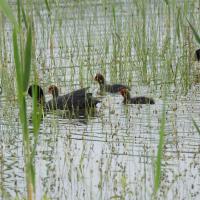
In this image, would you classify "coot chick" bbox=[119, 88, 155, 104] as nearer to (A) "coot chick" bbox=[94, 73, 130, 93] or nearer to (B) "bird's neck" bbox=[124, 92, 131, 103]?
(B) "bird's neck" bbox=[124, 92, 131, 103]

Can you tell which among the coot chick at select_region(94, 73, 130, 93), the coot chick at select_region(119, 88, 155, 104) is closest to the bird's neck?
the coot chick at select_region(119, 88, 155, 104)

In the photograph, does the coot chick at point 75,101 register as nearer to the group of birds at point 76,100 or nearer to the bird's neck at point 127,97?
the group of birds at point 76,100

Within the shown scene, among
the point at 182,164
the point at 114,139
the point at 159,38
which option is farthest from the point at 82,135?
the point at 159,38

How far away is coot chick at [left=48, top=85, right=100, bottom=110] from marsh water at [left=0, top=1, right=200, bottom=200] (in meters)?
0.21

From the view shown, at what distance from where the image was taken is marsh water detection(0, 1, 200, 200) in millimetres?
6590

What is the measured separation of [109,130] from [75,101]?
→ 141cm

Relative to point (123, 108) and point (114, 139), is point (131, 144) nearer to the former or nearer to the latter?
point (114, 139)

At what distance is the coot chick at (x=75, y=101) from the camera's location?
32.0 feet

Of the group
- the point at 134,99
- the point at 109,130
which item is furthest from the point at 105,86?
the point at 109,130

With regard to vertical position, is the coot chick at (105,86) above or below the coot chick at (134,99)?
above

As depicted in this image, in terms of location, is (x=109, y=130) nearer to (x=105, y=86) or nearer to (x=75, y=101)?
(x=75, y=101)

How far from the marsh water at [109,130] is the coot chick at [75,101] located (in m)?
0.21

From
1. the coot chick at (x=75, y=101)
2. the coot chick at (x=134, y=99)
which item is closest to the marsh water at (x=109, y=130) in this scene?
the coot chick at (x=134, y=99)

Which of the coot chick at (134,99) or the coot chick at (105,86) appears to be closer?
the coot chick at (134,99)
